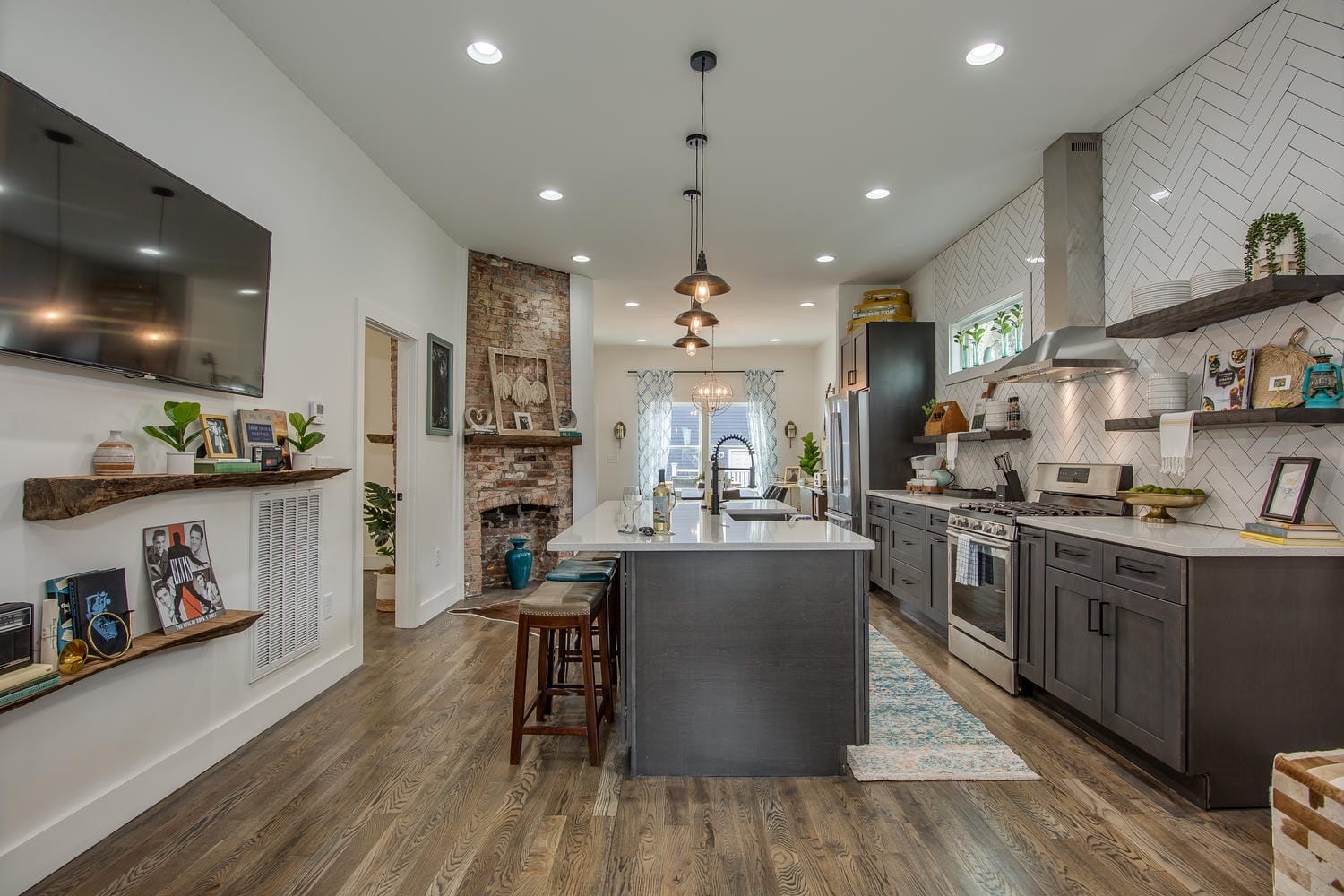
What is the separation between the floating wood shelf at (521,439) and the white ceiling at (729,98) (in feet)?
5.56

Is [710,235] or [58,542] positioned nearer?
[58,542]

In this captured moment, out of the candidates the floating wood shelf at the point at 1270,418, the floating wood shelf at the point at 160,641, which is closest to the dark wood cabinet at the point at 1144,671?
the floating wood shelf at the point at 1270,418

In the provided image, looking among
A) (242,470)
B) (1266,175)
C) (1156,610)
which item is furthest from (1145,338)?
(242,470)

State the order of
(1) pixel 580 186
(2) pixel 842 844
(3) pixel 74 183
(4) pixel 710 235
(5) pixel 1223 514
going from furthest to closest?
(4) pixel 710 235 → (1) pixel 580 186 → (5) pixel 1223 514 → (2) pixel 842 844 → (3) pixel 74 183

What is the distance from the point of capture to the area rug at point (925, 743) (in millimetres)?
2502

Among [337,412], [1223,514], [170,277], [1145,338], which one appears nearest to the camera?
[170,277]

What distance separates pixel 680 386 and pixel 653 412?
62cm

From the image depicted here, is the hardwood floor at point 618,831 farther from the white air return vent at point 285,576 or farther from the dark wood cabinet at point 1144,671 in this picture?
the white air return vent at point 285,576

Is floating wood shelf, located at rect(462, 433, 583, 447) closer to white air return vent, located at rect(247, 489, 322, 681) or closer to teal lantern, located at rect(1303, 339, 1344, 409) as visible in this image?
white air return vent, located at rect(247, 489, 322, 681)

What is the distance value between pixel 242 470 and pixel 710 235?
377cm

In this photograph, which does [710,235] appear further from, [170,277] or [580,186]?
[170,277]

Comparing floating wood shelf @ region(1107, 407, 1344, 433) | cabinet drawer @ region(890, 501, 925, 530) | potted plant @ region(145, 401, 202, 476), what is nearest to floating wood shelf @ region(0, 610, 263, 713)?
potted plant @ region(145, 401, 202, 476)

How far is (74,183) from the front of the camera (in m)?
1.89

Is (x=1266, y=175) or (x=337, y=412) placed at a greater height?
(x=1266, y=175)
